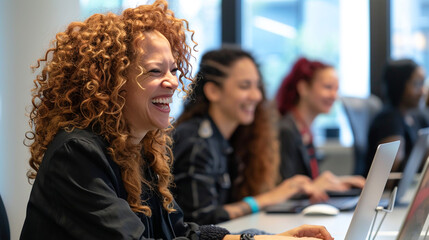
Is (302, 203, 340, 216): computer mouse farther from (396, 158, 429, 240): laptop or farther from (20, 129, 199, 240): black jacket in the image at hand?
(20, 129, 199, 240): black jacket

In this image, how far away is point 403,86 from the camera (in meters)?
4.03

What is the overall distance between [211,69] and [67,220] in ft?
5.29

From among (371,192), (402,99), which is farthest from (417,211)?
(402,99)

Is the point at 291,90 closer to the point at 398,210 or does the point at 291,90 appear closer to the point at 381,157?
the point at 398,210

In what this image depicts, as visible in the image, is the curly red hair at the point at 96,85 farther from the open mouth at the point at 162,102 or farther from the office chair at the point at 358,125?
the office chair at the point at 358,125

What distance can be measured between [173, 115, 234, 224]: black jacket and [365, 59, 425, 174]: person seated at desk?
1.50 meters

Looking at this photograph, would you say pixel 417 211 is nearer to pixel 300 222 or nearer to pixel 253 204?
pixel 300 222

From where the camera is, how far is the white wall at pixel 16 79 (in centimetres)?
186

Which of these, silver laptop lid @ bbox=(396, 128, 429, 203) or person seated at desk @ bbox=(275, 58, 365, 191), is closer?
silver laptop lid @ bbox=(396, 128, 429, 203)

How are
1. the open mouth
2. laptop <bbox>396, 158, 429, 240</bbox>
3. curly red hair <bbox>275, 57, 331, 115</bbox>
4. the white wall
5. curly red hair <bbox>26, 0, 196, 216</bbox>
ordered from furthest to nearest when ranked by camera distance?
curly red hair <bbox>275, 57, 331, 115</bbox> → the white wall → the open mouth → curly red hair <bbox>26, 0, 196, 216</bbox> → laptop <bbox>396, 158, 429, 240</bbox>

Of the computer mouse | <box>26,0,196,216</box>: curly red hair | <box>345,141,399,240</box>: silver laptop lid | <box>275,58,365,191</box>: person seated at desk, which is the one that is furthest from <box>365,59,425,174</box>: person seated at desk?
<box>26,0,196,216</box>: curly red hair

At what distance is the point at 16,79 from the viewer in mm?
1872

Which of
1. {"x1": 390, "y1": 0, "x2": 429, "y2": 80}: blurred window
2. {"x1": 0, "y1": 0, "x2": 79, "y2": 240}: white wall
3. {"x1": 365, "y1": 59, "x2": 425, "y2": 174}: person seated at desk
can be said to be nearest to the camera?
{"x1": 0, "y1": 0, "x2": 79, "y2": 240}: white wall

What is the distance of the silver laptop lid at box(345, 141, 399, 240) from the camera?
1.23 metres
